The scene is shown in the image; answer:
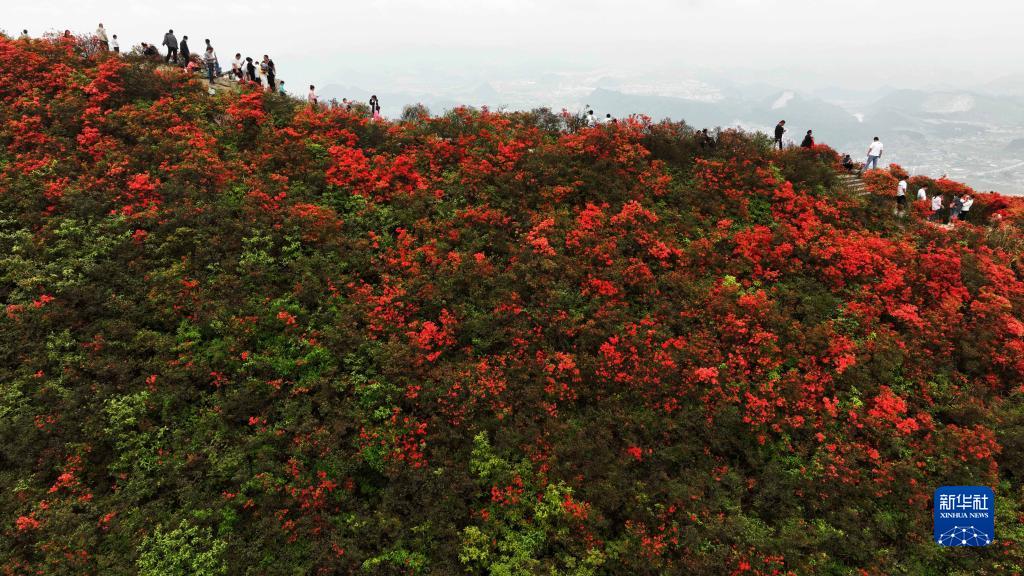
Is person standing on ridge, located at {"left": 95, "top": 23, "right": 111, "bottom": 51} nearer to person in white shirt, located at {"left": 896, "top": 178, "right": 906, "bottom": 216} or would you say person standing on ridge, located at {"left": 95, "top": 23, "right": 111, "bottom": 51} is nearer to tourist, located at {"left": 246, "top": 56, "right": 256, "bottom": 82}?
tourist, located at {"left": 246, "top": 56, "right": 256, "bottom": 82}

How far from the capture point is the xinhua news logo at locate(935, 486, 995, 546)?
30.7ft

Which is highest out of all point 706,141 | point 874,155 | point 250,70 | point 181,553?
point 250,70

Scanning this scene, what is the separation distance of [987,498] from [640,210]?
465 inches

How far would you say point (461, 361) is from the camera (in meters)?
12.1

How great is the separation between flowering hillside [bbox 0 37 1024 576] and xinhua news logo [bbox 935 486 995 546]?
30 cm

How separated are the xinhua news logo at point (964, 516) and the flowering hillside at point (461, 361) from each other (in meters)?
0.30

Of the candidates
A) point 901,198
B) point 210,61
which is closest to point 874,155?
point 901,198

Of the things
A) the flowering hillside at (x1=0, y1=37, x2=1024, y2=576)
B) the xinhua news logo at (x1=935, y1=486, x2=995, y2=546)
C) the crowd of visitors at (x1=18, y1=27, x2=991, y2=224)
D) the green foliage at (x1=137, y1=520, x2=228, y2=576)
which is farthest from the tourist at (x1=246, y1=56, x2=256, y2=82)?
the xinhua news logo at (x1=935, y1=486, x2=995, y2=546)

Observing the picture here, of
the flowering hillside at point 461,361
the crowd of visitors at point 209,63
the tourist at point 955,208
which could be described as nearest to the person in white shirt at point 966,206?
the tourist at point 955,208

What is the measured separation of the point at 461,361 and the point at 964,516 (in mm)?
12468

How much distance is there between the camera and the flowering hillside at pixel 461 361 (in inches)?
362

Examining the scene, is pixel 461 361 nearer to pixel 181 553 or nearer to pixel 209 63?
pixel 181 553

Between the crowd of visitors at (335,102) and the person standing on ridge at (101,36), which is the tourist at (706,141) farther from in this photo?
the person standing on ridge at (101,36)

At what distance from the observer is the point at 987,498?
988 cm
